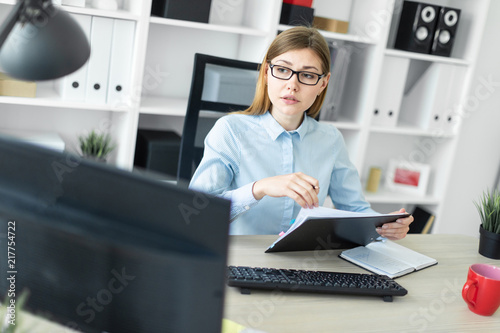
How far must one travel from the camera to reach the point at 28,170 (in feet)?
2.34

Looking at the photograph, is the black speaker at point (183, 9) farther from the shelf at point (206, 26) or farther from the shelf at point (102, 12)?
the shelf at point (102, 12)

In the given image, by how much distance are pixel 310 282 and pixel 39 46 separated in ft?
2.36

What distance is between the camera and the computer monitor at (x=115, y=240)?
664mm

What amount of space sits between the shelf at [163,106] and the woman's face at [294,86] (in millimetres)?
920

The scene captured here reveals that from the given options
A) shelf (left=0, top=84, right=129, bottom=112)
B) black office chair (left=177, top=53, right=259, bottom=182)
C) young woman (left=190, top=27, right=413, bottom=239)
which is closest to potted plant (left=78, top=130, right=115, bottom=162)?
shelf (left=0, top=84, right=129, bottom=112)

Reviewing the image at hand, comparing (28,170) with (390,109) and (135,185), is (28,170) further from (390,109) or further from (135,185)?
(390,109)

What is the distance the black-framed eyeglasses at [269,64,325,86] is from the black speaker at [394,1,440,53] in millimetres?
1459

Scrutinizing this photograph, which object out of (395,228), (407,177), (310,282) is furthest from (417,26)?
(310,282)

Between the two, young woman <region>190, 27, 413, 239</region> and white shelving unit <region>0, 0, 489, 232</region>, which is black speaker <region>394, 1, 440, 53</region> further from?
young woman <region>190, 27, 413, 239</region>

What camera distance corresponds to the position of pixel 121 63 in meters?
2.41

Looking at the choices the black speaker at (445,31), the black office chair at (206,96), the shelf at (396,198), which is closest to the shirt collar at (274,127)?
the black office chair at (206,96)

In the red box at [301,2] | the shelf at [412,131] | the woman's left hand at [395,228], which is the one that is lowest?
the woman's left hand at [395,228]

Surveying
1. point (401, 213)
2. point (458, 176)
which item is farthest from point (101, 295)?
point (458, 176)

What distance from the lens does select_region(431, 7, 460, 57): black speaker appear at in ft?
9.62
